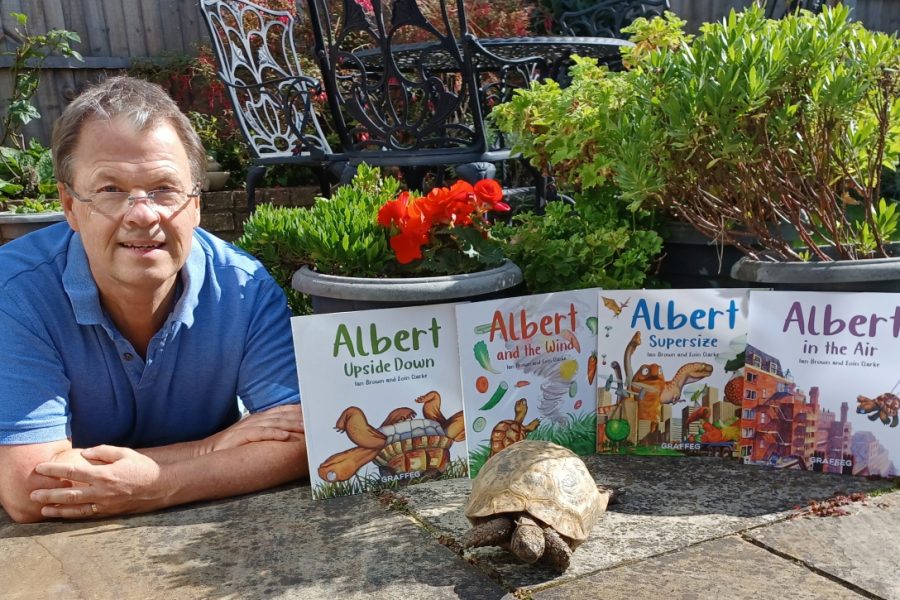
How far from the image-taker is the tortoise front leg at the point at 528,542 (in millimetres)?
1554

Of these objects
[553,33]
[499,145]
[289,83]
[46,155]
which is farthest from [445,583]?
[553,33]

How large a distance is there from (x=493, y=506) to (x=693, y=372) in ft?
2.97

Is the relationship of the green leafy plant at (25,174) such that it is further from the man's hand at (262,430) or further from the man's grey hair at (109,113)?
the man's hand at (262,430)

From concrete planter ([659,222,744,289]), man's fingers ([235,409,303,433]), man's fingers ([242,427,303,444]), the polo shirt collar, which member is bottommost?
man's fingers ([242,427,303,444])

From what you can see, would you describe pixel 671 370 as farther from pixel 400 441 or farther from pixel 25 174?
pixel 25 174

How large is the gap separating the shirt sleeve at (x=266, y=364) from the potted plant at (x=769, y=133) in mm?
1147

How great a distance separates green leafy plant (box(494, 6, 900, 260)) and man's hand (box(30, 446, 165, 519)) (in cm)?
159

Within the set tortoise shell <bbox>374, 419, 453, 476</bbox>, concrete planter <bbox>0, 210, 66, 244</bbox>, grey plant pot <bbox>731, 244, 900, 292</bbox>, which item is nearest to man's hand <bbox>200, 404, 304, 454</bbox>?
tortoise shell <bbox>374, 419, 453, 476</bbox>

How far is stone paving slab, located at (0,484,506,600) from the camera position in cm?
163

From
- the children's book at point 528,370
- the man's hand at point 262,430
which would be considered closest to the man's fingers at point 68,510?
the man's hand at point 262,430

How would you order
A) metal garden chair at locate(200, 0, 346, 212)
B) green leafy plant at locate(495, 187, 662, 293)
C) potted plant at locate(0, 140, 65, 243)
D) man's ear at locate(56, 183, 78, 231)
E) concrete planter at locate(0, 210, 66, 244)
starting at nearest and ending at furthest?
man's ear at locate(56, 183, 78, 231) → green leafy plant at locate(495, 187, 662, 293) → metal garden chair at locate(200, 0, 346, 212) → concrete planter at locate(0, 210, 66, 244) → potted plant at locate(0, 140, 65, 243)

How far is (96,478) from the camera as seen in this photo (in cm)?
189

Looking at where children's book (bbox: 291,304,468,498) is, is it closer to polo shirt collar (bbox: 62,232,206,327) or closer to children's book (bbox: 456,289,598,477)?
children's book (bbox: 456,289,598,477)

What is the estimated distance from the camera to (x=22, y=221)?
4.75 metres
